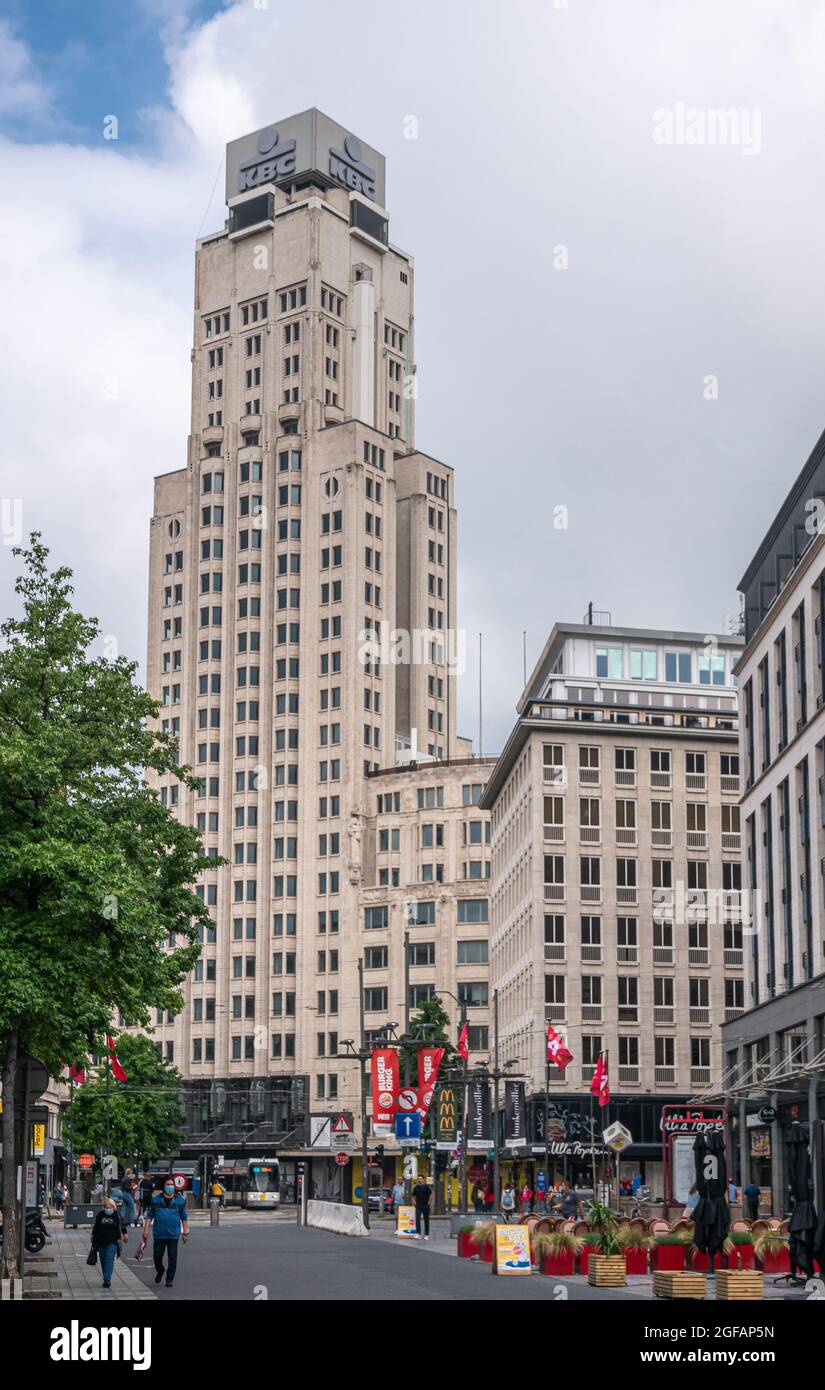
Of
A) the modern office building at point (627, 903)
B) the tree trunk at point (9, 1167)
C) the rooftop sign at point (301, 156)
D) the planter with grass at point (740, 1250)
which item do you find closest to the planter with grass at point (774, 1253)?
the planter with grass at point (740, 1250)

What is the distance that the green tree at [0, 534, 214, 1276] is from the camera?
31.2 metres

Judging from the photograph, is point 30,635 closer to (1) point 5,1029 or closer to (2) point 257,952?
(1) point 5,1029

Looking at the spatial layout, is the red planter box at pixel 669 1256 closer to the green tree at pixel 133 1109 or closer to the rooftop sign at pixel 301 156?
the green tree at pixel 133 1109

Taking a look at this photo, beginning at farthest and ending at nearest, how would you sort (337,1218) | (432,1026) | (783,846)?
(432,1026)
(337,1218)
(783,846)

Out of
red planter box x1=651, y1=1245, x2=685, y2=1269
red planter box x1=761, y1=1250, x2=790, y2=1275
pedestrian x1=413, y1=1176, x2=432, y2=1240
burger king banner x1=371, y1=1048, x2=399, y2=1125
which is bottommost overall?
pedestrian x1=413, y1=1176, x2=432, y2=1240

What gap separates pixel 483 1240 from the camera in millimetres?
42125

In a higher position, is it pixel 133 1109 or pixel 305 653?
pixel 305 653

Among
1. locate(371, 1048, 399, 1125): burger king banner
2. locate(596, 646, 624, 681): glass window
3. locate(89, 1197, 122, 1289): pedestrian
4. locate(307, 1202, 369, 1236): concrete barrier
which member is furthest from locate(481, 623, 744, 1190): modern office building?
locate(89, 1197, 122, 1289): pedestrian

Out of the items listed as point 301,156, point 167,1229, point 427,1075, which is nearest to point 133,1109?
point 427,1075

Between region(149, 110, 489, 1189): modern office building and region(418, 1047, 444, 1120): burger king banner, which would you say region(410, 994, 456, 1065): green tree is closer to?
region(149, 110, 489, 1189): modern office building

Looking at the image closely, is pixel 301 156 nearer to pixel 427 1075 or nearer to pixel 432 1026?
pixel 432 1026

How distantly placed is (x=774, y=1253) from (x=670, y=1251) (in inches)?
103

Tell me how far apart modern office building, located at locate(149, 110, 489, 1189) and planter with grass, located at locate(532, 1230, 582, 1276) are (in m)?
87.9

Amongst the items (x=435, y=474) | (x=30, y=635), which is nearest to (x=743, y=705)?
(x=30, y=635)
